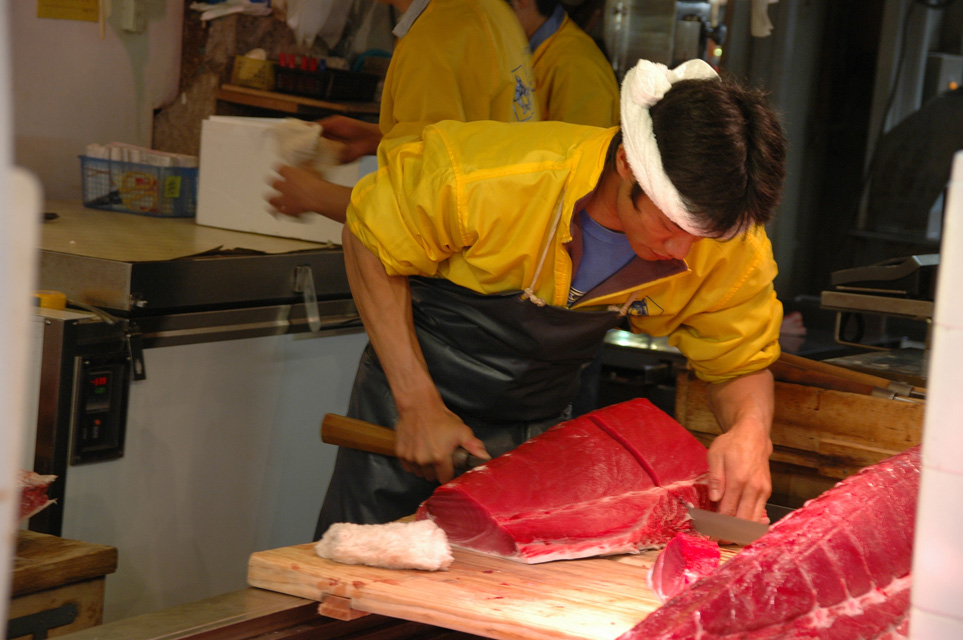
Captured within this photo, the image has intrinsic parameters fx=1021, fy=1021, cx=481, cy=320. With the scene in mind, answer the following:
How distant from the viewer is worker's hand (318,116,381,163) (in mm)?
3258

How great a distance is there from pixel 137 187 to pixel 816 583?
113 inches

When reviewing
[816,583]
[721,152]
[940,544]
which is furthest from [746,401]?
[940,544]

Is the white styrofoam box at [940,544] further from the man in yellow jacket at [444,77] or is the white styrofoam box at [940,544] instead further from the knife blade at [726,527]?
the man in yellow jacket at [444,77]

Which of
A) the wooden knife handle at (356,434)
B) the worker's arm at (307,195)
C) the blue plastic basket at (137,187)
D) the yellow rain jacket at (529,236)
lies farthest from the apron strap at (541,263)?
the blue plastic basket at (137,187)

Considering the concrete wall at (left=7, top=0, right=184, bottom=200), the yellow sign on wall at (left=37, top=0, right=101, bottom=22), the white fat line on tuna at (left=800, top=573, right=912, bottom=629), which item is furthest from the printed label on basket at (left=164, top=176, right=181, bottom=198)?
the white fat line on tuna at (left=800, top=573, right=912, bottom=629)

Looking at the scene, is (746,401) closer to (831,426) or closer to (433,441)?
(831,426)

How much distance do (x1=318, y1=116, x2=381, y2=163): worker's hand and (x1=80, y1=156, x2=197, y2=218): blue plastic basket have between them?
2.25ft

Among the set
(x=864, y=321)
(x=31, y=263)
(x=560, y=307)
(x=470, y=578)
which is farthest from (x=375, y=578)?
(x=864, y=321)

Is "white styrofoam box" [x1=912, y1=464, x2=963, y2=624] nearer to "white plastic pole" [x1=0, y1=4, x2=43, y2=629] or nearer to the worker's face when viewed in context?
"white plastic pole" [x1=0, y1=4, x2=43, y2=629]

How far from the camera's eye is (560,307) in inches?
86.4

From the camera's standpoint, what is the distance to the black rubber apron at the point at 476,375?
2.25m

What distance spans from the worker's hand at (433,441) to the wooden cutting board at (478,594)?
36cm

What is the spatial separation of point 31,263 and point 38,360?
200cm

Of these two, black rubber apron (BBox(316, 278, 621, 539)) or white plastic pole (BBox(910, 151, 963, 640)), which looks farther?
black rubber apron (BBox(316, 278, 621, 539))
